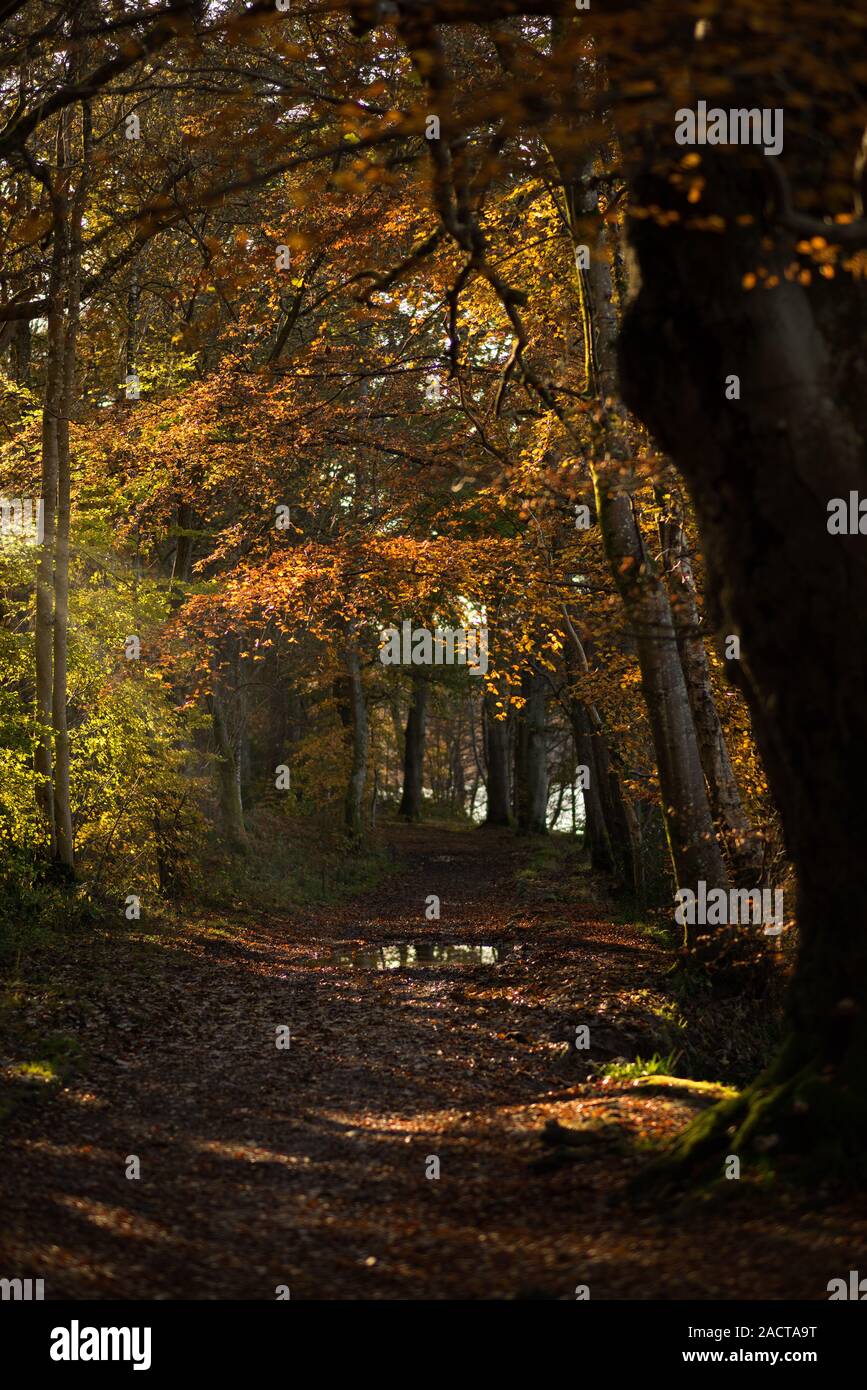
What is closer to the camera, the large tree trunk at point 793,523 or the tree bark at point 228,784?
the large tree trunk at point 793,523

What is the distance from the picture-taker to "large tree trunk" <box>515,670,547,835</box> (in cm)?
2839

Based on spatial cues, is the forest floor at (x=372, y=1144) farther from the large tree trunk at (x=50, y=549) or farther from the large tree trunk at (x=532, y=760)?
the large tree trunk at (x=532, y=760)

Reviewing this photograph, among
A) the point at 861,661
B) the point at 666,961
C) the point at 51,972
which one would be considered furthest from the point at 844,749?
the point at 51,972

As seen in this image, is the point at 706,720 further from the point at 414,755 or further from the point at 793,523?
the point at 414,755

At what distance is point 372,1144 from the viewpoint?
645cm

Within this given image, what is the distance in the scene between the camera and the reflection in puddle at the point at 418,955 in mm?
13273

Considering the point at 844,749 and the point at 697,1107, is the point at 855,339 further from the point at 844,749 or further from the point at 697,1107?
the point at 697,1107

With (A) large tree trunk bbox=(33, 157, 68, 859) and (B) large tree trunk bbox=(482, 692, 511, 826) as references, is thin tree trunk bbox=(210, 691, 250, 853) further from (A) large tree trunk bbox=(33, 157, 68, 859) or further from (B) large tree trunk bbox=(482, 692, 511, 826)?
(B) large tree trunk bbox=(482, 692, 511, 826)

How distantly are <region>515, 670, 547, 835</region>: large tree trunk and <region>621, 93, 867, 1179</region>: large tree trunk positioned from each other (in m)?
22.9

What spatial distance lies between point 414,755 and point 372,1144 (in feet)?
96.8

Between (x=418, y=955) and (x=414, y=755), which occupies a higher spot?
(x=414, y=755)

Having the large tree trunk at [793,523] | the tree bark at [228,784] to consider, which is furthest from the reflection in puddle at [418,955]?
the large tree trunk at [793,523]

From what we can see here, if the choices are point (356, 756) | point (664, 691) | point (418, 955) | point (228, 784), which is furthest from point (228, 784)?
point (664, 691)

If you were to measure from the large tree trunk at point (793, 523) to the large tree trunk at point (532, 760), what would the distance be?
75.1 ft
